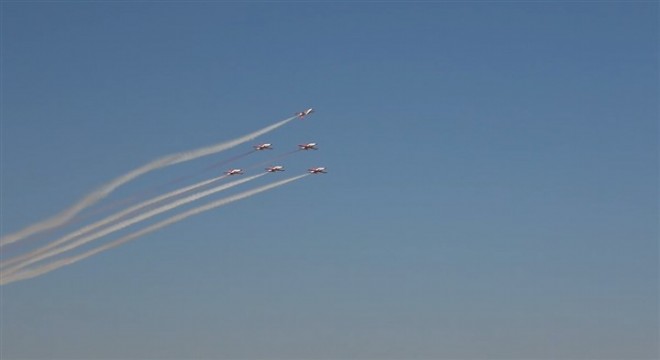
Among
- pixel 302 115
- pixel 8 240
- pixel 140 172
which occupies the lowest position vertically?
pixel 8 240

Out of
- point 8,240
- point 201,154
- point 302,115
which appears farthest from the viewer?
point 302,115

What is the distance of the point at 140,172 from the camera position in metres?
130

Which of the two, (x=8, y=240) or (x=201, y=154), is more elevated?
(x=201, y=154)

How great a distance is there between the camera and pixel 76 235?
126750mm

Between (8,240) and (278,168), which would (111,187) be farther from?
(278,168)

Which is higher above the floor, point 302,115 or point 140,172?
point 302,115

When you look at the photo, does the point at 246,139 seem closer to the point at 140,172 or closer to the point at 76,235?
the point at 140,172

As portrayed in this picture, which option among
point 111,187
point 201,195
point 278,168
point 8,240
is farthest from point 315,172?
point 8,240

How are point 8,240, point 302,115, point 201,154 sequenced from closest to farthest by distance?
point 8,240 → point 201,154 → point 302,115

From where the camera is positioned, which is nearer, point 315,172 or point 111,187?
point 111,187

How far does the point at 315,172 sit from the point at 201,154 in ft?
58.9

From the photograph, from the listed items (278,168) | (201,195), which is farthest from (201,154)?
(278,168)

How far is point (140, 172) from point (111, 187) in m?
3.55

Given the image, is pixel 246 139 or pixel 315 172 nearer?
pixel 246 139
